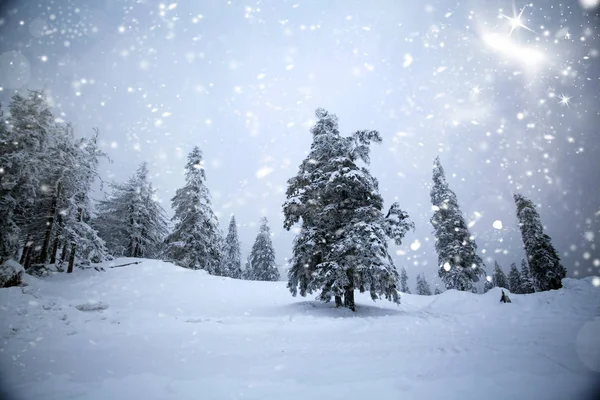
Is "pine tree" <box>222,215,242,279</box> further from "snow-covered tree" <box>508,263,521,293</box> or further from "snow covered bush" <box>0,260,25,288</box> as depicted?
"snow-covered tree" <box>508,263,521,293</box>

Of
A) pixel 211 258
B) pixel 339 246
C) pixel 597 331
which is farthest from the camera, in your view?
pixel 211 258

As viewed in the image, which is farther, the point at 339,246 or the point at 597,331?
the point at 339,246

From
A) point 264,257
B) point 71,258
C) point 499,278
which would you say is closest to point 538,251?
point 499,278

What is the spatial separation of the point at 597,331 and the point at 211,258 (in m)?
27.3

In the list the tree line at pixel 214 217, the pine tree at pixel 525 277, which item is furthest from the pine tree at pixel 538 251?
the pine tree at pixel 525 277

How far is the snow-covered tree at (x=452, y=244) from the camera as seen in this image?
89.0 ft

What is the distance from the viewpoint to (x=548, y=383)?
4484 mm

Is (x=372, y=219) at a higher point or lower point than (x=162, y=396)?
higher

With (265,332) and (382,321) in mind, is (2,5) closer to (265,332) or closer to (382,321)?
(265,332)

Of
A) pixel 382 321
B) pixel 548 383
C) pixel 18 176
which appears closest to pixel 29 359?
pixel 548 383

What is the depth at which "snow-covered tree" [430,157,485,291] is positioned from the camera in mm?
27123

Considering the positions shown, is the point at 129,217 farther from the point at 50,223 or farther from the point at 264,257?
the point at 264,257

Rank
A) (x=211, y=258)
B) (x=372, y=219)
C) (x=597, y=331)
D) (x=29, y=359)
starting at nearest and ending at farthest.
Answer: (x=29, y=359), (x=597, y=331), (x=372, y=219), (x=211, y=258)

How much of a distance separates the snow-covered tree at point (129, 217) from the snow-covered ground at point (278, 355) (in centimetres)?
2102
